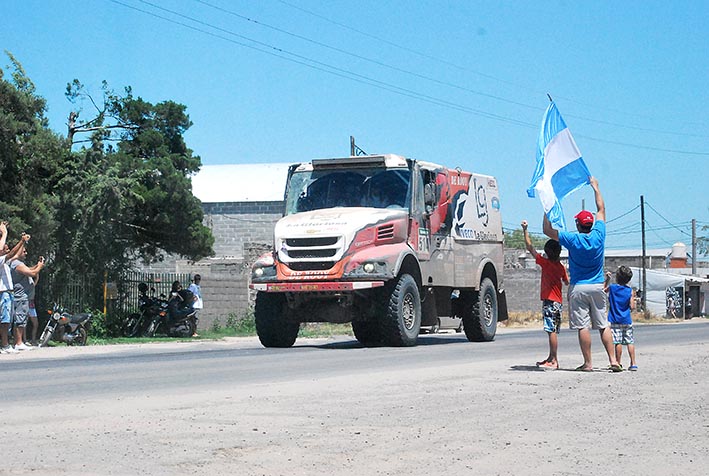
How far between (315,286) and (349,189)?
221 centimetres

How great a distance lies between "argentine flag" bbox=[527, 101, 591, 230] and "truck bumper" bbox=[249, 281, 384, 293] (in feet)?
15.5

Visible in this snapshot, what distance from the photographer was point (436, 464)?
22.1 ft

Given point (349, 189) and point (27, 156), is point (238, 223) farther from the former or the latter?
point (349, 189)

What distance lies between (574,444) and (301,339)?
59.3 feet

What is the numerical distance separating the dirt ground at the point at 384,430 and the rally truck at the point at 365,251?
20.4 ft

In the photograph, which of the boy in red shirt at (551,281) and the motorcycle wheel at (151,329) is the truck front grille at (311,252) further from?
the motorcycle wheel at (151,329)

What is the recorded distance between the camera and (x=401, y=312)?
714 inches

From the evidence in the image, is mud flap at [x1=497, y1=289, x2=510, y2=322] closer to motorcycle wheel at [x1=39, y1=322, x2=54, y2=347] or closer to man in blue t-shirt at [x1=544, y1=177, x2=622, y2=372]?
motorcycle wheel at [x1=39, y1=322, x2=54, y2=347]

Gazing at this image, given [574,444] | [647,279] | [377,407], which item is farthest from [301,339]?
[647,279]

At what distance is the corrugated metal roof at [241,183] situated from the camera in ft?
179

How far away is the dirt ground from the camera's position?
6.69 m

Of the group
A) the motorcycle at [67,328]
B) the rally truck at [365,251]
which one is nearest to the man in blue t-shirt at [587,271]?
the rally truck at [365,251]

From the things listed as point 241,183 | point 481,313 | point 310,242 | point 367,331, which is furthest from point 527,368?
point 241,183

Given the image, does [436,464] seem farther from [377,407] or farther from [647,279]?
[647,279]
